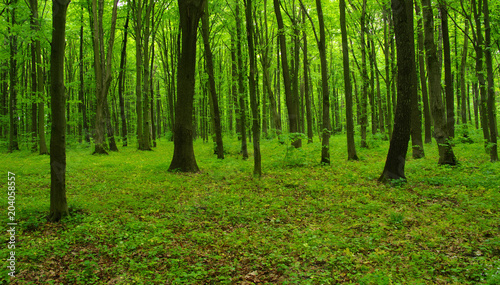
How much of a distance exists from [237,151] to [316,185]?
816 cm

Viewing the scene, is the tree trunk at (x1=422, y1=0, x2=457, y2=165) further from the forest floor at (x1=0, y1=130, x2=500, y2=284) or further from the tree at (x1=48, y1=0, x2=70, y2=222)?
the tree at (x1=48, y1=0, x2=70, y2=222)

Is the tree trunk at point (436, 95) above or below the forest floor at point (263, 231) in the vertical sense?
above

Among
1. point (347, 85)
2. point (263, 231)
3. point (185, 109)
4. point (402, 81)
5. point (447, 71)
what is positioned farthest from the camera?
point (347, 85)

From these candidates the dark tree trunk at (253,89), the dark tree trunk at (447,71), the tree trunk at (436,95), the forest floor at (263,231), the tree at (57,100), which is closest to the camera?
the forest floor at (263,231)

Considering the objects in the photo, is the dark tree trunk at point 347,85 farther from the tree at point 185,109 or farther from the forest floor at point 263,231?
the tree at point 185,109

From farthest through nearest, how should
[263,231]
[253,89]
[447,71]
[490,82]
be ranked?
[447,71] → [490,82] → [253,89] → [263,231]

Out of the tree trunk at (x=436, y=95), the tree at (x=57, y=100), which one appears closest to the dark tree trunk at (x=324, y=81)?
the tree trunk at (x=436, y=95)

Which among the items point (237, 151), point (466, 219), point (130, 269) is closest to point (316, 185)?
point (466, 219)

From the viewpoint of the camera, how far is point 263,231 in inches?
208

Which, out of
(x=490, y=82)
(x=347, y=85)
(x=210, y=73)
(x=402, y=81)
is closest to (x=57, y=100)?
(x=210, y=73)

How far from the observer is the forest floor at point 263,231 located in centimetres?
373

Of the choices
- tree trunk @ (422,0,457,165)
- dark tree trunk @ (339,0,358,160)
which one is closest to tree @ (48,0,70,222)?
dark tree trunk @ (339,0,358,160)

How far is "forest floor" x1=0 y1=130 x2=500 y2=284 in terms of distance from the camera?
373 centimetres

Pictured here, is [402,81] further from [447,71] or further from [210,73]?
[210,73]
